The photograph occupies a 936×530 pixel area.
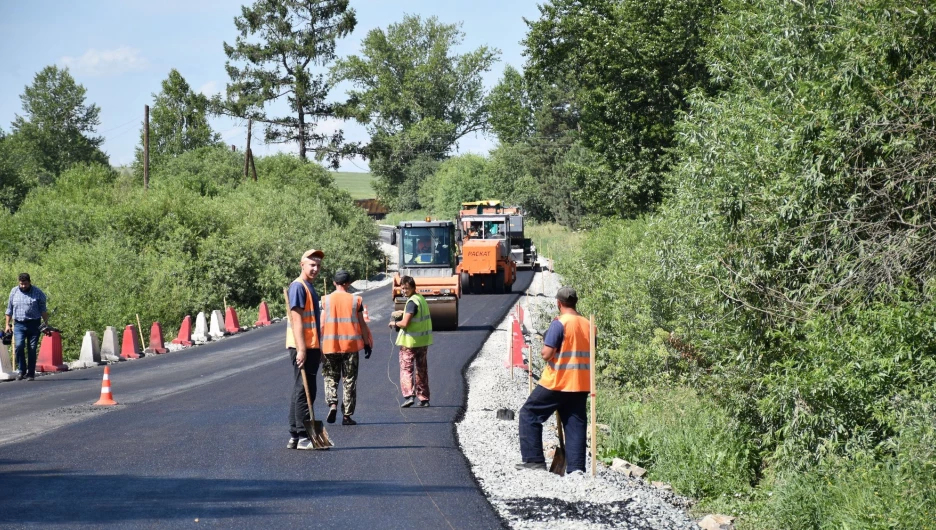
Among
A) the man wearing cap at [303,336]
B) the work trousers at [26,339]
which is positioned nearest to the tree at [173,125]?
the work trousers at [26,339]

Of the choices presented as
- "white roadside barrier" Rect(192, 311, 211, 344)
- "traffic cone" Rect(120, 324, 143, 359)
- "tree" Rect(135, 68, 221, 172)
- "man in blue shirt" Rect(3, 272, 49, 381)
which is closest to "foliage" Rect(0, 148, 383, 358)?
"white roadside barrier" Rect(192, 311, 211, 344)

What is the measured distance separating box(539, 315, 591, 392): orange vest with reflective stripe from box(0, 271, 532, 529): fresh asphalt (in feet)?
3.97

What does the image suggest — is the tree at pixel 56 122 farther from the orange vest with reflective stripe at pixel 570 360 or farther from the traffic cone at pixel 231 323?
the orange vest with reflective stripe at pixel 570 360

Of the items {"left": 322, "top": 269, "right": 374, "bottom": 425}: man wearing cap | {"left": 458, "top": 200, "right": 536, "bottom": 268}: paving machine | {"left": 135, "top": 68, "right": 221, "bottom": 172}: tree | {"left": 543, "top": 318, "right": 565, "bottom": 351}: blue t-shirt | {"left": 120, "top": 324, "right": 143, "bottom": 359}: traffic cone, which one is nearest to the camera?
{"left": 543, "top": 318, "right": 565, "bottom": 351}: blue t-shirt

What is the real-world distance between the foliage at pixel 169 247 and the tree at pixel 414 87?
39343 millimetres

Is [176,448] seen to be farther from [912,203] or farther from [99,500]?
[912,203]

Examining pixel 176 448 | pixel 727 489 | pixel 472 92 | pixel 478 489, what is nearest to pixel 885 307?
pixel 727 489

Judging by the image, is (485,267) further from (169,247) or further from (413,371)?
(413,371)

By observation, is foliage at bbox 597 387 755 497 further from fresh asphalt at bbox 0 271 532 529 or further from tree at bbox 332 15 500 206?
tree at bbox 332 15 500 206

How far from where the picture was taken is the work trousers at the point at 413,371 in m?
13.6

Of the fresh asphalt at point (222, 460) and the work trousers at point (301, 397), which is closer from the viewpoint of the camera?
the fresh asphalt at point (222, 460)

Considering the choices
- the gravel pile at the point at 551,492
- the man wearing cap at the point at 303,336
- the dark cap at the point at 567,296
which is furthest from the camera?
the man wearing cap at the point at 303,336

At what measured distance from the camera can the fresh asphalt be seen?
742cm

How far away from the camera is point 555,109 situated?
85.9 meters
